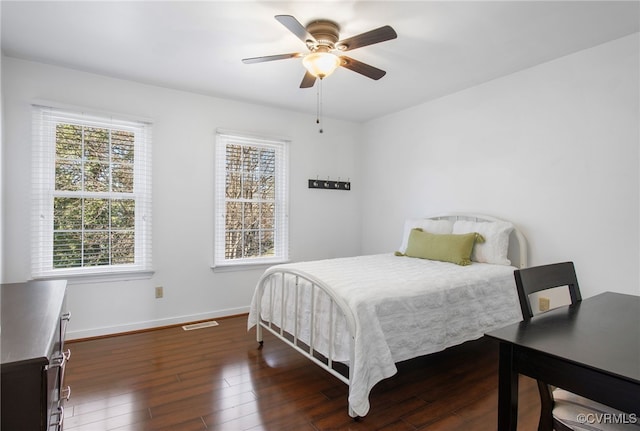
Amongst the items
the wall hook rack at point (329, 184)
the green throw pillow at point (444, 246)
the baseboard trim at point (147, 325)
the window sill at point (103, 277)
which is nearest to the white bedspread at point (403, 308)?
the green throw pillow at point (444, 246)

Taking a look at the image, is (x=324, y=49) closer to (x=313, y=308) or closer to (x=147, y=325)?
(x=313, y=308)

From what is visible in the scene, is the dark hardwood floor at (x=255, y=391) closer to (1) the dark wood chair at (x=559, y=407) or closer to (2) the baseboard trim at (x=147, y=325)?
(2) the baseboard trim at (x=147, y=325)

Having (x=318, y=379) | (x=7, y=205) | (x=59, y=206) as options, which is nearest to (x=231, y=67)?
(x=59, y=206)

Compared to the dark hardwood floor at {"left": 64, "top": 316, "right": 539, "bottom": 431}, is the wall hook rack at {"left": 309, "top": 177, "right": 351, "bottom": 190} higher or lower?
higher

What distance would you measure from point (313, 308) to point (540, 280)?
1.34m

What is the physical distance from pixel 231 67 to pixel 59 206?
200 centimetres

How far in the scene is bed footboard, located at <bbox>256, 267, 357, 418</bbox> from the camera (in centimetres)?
207

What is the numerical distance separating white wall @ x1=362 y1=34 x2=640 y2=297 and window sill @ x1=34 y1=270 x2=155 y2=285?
3.10m

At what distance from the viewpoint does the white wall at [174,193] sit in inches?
112

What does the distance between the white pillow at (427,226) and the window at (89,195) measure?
2757 millimetres

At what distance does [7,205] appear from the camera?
279 cm

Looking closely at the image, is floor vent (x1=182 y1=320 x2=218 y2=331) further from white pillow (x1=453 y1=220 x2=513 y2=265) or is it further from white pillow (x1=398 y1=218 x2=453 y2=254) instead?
white pillow (x1=453 y1=220 x2=513 y2=265)

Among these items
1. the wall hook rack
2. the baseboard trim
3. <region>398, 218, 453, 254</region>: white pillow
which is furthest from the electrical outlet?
the baseboard trim

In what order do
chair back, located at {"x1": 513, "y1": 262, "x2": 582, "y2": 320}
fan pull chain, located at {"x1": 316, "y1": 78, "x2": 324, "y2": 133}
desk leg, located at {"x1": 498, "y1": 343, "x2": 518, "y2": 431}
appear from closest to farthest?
desk leg, located at {"x1": 498, "y1": 343, "x2": 518, "y2": 431} < chair back, located at {"x1": 513, "y1": 262, "x2": 582, "y2": 320} < fan pull chain, located at {"x1": 316, "y1": 78, "x2": 324, "y2": 133}
